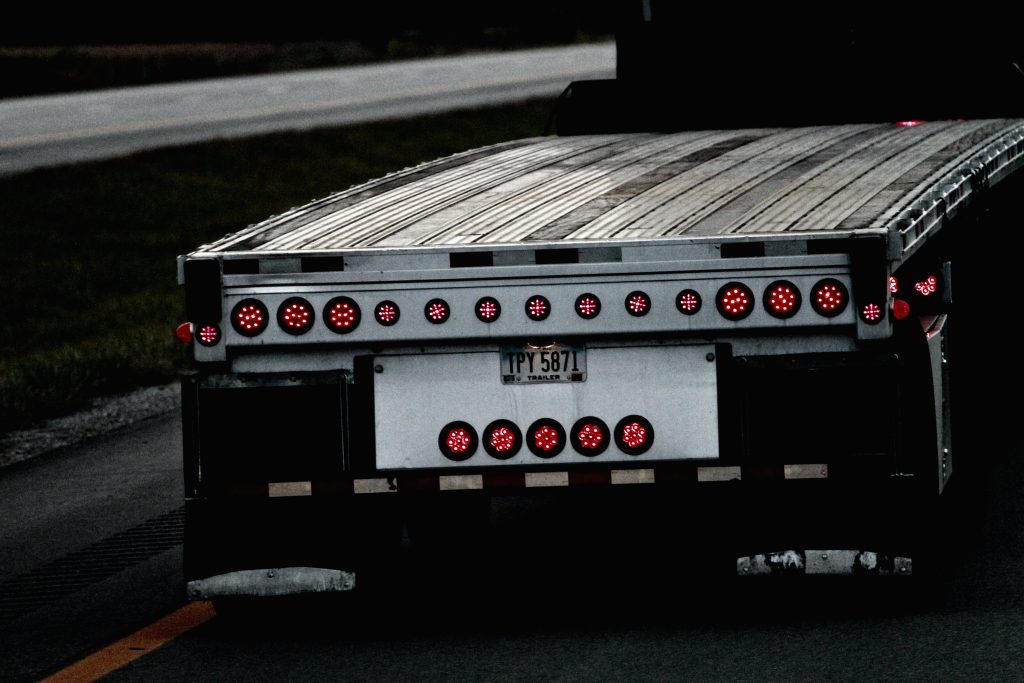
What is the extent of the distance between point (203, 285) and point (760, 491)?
1928mm

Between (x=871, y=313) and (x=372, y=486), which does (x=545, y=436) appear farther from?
(x=871, y=313)

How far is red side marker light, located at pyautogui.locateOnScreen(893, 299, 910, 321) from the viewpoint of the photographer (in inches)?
244

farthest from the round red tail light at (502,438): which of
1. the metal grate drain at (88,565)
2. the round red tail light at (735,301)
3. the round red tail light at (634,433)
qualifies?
the metal grate drain at (88,565)

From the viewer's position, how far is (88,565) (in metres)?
7.57

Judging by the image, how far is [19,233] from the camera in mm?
19344

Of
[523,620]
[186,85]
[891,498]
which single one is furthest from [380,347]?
[186,85]

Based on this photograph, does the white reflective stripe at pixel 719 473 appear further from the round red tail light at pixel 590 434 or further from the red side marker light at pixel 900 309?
the red side marker light at pixel 900 309

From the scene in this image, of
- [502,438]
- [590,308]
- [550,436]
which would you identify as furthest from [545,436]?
[590,308]

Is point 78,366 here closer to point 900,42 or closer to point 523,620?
point 900,42

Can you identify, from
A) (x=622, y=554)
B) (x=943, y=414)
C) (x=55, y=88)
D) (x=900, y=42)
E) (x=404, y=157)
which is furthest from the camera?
(x=55, y=88)

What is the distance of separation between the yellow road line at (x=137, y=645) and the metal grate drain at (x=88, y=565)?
586mm

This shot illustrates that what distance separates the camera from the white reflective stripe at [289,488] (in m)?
6.24

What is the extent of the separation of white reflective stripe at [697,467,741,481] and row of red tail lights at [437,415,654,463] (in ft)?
0.64

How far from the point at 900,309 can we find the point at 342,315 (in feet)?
5.95
